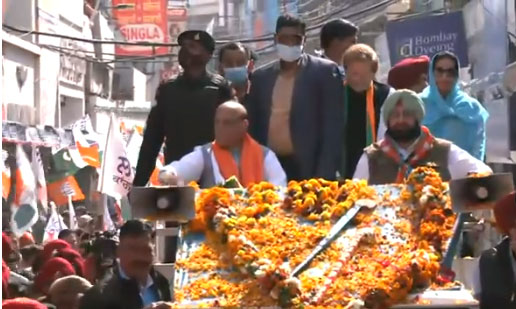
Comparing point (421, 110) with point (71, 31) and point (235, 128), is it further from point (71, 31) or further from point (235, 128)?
point (71, 31)

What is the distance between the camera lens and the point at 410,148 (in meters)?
7.11

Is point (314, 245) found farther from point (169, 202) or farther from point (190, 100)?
point (190, 100)

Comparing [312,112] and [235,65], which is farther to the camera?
[235,65]

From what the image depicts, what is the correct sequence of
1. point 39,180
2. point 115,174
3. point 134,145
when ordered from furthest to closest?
point 134,145, point 39,180, point 115,174

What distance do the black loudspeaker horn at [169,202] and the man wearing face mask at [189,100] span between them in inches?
92.3

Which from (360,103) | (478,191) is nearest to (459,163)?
(478,191)

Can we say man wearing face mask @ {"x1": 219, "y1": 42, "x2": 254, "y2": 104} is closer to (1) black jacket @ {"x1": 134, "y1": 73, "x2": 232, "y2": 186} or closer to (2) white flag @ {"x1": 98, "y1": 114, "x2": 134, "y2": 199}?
(1) black jacket @ {"x1": 134, "y1": 73, "x2": 232, "y2": 186}

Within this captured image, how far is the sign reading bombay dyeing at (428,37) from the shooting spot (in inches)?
781

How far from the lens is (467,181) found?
5926 millimetres

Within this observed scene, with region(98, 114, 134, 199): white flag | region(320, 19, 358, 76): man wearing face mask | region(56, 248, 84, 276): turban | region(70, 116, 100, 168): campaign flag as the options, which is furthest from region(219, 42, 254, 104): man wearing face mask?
region(70, 116, 100, 168): campaign flag

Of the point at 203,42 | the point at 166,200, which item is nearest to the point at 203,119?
the point at 203,42

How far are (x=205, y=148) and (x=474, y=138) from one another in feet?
6.94

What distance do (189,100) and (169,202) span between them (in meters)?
2.48

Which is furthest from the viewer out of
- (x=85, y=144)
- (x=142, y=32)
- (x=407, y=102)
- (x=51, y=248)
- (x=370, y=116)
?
(x=142, y=32)
